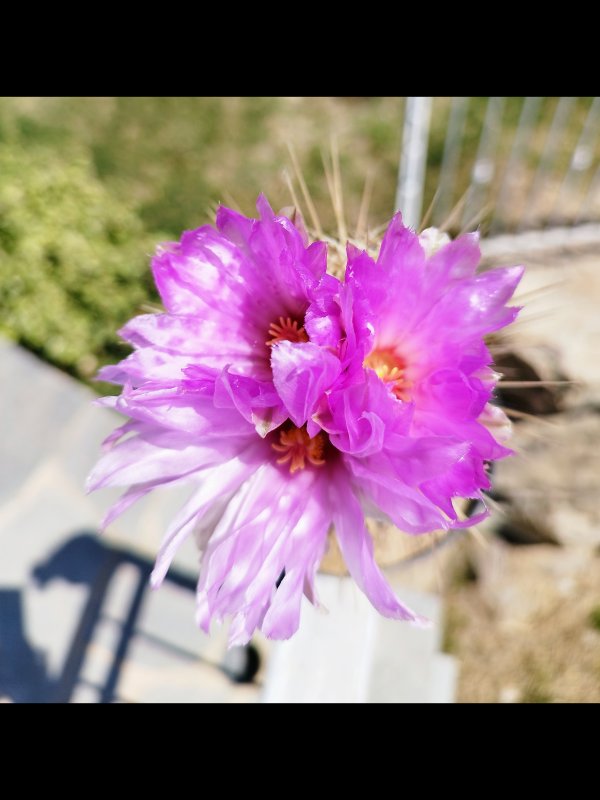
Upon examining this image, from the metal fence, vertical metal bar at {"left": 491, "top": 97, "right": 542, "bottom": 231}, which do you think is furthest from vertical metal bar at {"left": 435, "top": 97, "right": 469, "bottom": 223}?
vertical metal bar at {"left": 491, "top": 97, "right": 542, "bottom": 231}

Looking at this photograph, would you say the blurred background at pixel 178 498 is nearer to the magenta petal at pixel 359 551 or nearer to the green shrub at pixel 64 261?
the green shrub at pixel 64 261

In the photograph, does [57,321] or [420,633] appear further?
[57,321]

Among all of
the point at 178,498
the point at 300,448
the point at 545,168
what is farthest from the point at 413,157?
the point at 300,448

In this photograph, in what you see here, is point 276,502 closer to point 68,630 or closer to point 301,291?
point 301,291

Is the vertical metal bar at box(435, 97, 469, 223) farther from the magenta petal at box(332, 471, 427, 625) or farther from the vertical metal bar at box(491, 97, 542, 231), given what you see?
the magenta petal at box(332, 471, 427, 625)
